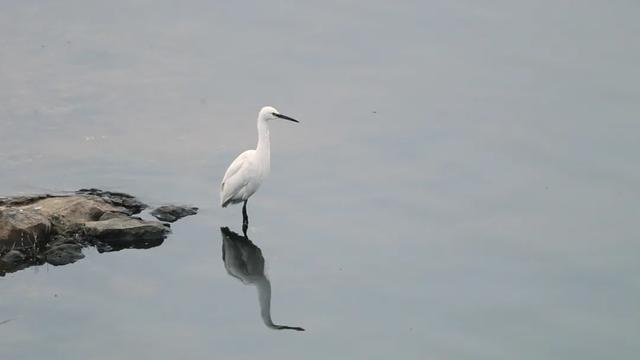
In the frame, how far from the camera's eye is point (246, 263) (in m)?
15.0

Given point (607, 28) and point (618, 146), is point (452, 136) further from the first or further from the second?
point (607, 28)

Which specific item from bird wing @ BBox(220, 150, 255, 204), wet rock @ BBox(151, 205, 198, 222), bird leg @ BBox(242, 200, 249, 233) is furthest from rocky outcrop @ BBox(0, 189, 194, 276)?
bird leg @ BBox(242, 200, 249, 233)

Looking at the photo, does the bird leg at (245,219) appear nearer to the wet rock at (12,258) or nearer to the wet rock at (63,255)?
the wet rock at (63,255)

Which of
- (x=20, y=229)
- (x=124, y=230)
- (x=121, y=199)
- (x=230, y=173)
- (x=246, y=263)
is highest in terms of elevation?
(x=230, y=173)

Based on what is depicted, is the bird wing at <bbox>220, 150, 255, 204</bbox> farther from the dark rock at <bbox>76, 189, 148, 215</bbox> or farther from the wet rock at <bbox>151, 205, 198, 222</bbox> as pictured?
the dark rock at <bbox>76, 189, 148, 215</bbox>

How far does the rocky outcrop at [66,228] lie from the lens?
46.6 ft

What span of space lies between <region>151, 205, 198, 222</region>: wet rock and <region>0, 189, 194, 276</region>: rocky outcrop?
246mm

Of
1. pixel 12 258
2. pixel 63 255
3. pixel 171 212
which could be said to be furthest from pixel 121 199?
pixel 12 258

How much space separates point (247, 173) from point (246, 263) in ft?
4.74

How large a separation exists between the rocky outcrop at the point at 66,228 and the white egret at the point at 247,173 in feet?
3.27

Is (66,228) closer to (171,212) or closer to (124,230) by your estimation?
(124,230)

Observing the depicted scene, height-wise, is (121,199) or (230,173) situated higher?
(230,173)

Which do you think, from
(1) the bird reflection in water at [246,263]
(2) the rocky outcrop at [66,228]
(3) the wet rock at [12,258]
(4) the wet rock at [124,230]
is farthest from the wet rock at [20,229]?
(1) the bird reflection in water at [246,263]

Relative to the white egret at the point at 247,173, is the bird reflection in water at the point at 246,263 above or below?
below
